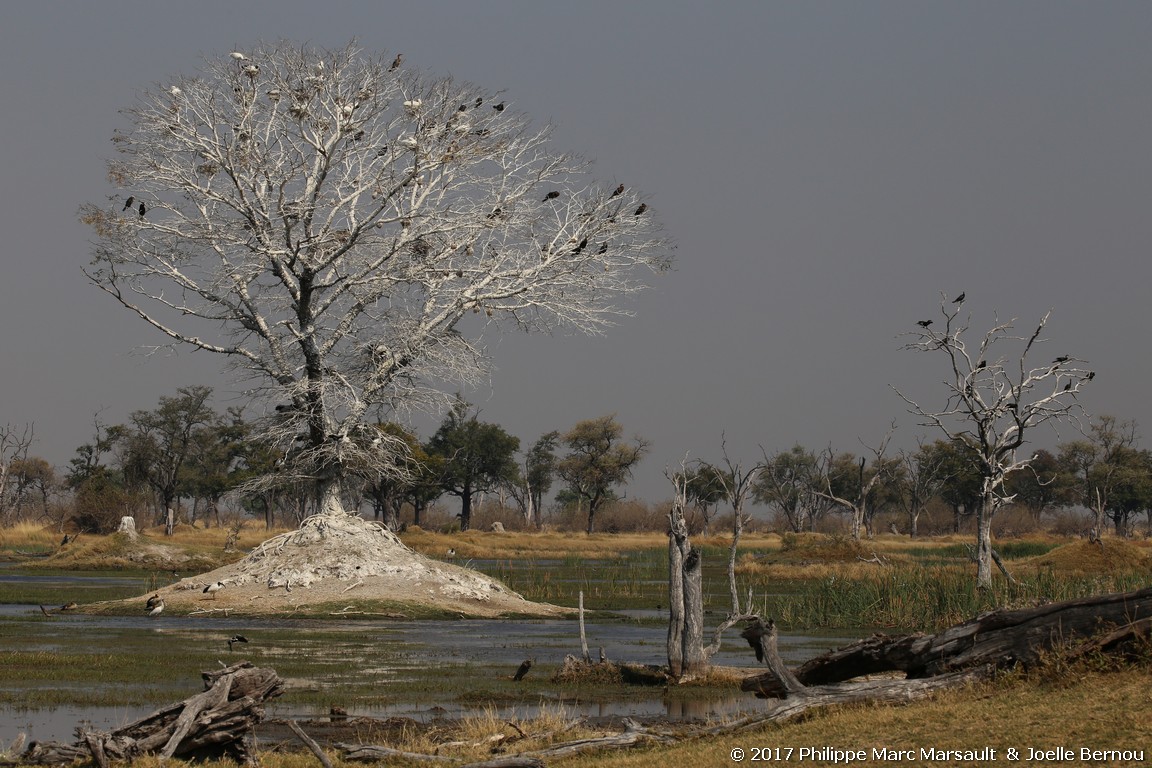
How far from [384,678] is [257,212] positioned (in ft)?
60.7

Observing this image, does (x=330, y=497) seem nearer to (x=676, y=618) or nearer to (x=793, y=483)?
(x=676, y=618)

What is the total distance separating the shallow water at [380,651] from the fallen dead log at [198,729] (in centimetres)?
165

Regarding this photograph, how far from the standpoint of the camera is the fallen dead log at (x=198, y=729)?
1248cm

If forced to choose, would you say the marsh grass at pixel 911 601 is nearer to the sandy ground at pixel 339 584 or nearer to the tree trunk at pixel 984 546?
the tree trunk at pixel 984 546

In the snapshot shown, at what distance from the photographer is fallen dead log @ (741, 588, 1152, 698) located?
45.3ft

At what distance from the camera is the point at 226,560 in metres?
54.4

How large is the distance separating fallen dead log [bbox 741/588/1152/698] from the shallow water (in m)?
3.21

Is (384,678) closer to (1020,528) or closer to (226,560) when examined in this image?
(226,560)

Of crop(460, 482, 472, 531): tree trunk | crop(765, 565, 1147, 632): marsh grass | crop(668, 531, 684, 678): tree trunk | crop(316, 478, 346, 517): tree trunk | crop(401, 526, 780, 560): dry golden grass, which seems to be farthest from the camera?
crop(460, 482, 472, 531): tree trunk

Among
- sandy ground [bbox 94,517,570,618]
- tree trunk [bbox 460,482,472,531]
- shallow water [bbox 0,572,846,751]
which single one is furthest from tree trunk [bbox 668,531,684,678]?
tree trunk [bbox 460,482,472,531]

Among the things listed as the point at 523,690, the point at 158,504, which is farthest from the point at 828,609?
the point at 158,504

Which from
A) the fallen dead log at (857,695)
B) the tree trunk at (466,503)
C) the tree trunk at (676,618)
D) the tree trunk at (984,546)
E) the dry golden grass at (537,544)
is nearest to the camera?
the fallen dead log at (857,695)

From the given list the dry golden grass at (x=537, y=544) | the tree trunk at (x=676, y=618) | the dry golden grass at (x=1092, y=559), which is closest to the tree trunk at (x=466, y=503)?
the dry golden grass at (x=537, y=544)

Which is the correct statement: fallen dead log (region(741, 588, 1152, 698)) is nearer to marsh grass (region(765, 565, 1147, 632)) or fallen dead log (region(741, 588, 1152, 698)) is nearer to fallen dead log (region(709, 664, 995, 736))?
fallen dead log (region(709, 664, 995, 736))
